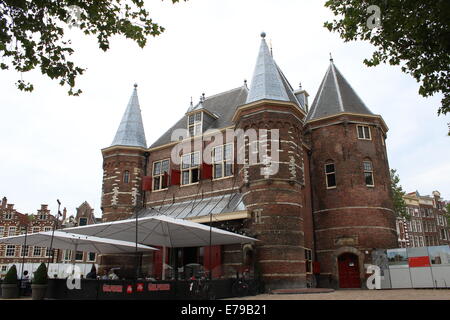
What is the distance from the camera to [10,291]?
51.6ft

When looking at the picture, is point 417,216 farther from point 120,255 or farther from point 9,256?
point 9,256

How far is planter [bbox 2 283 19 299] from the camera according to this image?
51.3ft

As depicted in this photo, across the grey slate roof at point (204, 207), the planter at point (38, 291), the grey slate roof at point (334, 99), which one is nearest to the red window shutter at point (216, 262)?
the grey slate roof at point (204, 207)

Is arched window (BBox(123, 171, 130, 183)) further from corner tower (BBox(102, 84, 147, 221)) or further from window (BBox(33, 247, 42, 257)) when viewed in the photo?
window (BBox(33, 247, 42, 257))

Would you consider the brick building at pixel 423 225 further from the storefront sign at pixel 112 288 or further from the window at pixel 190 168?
the storefront sign at pixel 112 288

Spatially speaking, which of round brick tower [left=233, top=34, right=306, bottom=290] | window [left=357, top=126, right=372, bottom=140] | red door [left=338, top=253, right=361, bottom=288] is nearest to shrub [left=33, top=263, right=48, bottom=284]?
round brick tower [left=233, top=34, right=306, bottom=290]

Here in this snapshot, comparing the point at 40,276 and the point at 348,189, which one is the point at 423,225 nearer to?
the point at 348,189

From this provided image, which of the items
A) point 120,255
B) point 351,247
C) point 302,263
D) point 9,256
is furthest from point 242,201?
point 9,256

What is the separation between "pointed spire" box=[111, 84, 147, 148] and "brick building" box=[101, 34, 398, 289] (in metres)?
0.35

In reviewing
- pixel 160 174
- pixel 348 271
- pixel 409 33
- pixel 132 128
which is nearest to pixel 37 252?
pixel 132 128

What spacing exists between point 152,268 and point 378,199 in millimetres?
14788

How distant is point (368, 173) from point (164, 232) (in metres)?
13.4

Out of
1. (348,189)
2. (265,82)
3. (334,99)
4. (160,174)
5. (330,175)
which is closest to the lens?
(265,82)

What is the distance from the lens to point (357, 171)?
22.2 meters
